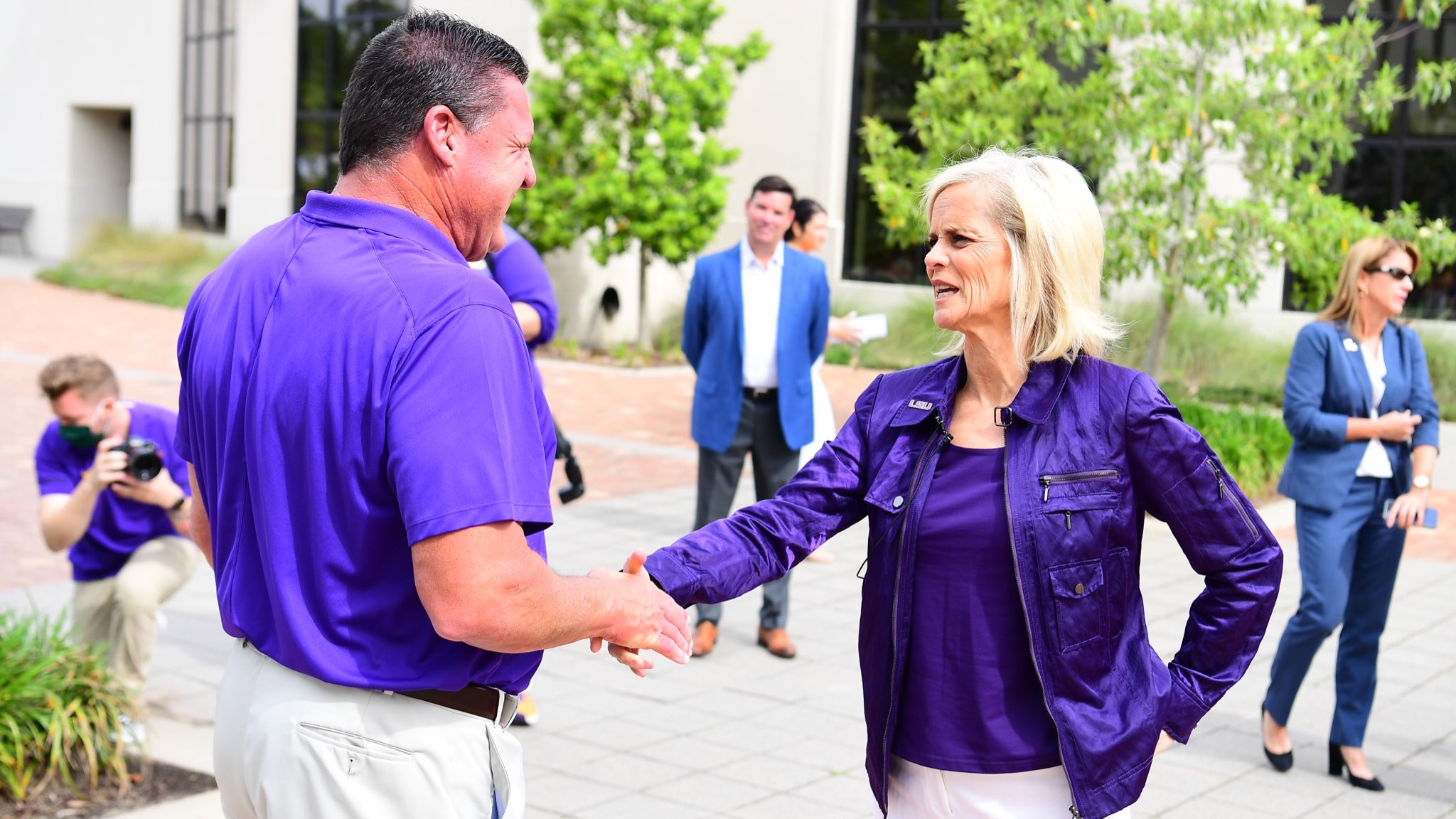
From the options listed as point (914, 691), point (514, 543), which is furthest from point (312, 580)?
point (914, 691)

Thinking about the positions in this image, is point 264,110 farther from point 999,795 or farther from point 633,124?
point 999,795

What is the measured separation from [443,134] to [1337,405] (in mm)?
4134

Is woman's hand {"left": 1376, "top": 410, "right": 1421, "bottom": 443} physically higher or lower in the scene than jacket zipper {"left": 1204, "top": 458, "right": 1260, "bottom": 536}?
lower

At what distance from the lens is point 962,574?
Answer: 276 centimetres

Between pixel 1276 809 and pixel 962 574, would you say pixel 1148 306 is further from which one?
pixel 962 574

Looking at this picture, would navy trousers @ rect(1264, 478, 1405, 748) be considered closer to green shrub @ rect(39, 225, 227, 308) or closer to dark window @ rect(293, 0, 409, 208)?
green shrub @ rect(39, 225, 227, 308)

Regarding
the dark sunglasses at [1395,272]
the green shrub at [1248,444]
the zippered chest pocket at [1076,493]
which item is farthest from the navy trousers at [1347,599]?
the green shrub at [1248,444]

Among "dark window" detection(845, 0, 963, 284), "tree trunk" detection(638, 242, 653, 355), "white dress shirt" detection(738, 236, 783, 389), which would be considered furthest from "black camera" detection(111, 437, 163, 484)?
"dark window" detection(845, 0, 963, 284)

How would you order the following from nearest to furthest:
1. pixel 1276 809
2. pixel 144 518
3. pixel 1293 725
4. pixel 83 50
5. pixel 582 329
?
pixel 1276 809, pixel 144 518, pixel 1293 725, pixel 582 329, pixel 83 50

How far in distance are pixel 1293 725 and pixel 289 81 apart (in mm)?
24406

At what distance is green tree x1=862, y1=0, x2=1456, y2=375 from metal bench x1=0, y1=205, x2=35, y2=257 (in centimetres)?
2707

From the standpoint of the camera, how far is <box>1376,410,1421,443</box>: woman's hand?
5.41 meters

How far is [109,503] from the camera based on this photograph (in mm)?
5648

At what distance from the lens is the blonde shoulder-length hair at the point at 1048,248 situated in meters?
2.76
